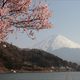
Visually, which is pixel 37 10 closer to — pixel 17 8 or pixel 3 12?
pixel 17 8

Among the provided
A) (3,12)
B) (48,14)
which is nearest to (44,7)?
(48,14)

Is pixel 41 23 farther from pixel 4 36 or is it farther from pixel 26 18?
pixel 4 36

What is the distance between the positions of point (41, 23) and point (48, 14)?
108 centimetres

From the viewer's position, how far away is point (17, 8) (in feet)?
68.5

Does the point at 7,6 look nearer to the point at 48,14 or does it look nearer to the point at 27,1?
the point at 27,1

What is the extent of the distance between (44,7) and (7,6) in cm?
307

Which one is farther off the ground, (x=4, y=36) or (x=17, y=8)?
(x=17, y=8)

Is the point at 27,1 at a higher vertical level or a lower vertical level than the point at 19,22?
higher

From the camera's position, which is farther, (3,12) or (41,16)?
(41,16)

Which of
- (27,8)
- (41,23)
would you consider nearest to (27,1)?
(27,8)

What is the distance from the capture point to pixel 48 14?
73.2 feet

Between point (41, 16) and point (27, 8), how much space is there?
117cm

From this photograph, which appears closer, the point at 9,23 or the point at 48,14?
the point at 9,23

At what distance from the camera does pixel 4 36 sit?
68.5 feet
